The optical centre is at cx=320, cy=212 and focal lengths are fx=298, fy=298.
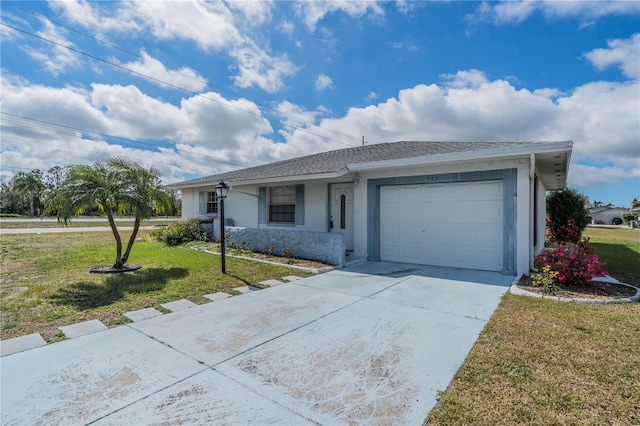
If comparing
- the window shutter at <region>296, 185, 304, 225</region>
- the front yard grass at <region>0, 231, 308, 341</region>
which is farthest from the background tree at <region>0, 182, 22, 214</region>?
the window shutter at <region>296, 185, 304, 225</region>

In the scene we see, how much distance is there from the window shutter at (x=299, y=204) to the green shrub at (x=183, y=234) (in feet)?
15.7

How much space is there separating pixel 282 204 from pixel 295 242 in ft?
9.43

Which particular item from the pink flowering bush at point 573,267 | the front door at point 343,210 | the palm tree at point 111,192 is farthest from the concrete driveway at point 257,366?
the front door at point 343,210

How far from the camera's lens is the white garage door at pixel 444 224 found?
7.45 metres

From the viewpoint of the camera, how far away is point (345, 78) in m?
13.6

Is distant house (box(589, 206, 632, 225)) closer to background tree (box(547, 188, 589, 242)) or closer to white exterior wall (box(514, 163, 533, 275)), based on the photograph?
background tree (box(547, 188, 589, 242))

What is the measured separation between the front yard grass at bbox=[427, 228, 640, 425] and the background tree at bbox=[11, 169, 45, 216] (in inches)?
2595

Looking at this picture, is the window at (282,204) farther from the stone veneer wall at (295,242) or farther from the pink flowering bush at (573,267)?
the pink flowering bush at (573,267)

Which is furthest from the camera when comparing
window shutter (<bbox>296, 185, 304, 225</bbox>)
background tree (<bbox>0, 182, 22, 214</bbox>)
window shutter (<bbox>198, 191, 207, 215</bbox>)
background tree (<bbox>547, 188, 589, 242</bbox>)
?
background tree (<bbox>0, 182, 22, 214</bbox>)

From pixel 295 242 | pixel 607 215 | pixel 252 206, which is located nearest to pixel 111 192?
pixel 295 242

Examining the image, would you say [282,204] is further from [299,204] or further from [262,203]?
[299,204]

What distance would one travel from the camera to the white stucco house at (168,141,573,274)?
6973mm

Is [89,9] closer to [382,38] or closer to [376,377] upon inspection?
[382,38]

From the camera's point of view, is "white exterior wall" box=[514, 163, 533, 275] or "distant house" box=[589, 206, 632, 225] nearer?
"white exterior wall" box=[514, 163, 533, 275]
